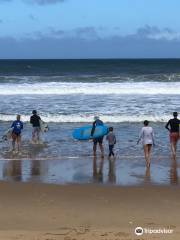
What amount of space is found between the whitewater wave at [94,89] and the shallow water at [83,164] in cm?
1796

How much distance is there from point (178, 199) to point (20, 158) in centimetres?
621

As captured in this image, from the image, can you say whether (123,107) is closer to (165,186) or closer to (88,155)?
(88,155)

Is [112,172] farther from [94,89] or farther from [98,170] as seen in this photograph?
[94,89]

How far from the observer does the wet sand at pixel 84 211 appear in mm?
7539

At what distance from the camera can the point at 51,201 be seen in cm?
961

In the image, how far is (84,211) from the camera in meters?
8.95

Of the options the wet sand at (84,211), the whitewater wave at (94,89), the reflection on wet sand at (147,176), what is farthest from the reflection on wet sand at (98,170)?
the whitewater wave at (94,89)

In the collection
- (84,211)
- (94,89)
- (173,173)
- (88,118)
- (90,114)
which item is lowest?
(84,211)

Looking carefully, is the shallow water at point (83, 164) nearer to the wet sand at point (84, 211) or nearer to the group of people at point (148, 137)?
the group of people at point (148, 137)

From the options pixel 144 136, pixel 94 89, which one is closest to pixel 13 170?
pixel 144 136

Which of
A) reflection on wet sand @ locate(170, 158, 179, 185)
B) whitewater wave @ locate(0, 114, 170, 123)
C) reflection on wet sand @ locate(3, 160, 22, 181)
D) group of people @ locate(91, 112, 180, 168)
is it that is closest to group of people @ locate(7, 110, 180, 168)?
group of people @ locate(91, 112, 180, 168)

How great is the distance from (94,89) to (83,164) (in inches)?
980

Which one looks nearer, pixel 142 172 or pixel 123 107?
pixel 142 172

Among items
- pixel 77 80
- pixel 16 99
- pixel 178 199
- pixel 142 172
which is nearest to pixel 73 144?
pixel 142 172
